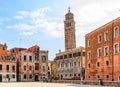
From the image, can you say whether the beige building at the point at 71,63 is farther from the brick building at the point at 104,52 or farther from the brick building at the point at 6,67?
the brick building at the point at 6,67

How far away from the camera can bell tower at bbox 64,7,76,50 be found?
312 feet

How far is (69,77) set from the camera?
224ft

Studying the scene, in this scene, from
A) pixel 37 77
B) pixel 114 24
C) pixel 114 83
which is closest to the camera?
pixel 114 83

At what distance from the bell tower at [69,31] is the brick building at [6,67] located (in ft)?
101

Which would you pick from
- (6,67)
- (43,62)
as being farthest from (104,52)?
(43,62)

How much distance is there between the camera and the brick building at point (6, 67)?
65375mm

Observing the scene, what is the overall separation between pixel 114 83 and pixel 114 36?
9.13 meters

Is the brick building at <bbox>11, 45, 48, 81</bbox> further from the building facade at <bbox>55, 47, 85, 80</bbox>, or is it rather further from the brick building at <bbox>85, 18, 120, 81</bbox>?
the brick building at <bbox>85, 18, 120, 81</bbox>

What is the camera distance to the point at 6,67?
6638 centimetres

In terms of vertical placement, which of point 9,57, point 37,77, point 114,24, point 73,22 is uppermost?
point 73,22

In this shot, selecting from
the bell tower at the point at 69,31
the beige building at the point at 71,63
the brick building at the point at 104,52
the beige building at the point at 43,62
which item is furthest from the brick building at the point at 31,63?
the brick building at the point at 104,52

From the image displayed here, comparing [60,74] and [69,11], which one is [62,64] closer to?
[60,74]

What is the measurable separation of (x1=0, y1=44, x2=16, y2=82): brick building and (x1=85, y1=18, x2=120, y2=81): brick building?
25407 millimetres

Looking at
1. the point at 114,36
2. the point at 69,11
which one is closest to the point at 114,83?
the point at 114,36
